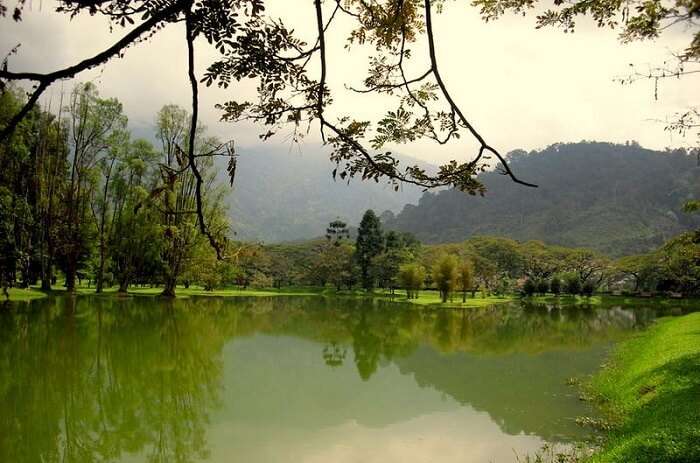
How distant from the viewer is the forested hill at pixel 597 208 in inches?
5364

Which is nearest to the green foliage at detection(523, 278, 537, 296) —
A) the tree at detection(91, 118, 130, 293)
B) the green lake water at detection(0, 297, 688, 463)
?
the green lake water at detection(0, 297, 688, 463)

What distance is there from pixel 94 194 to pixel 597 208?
160351 millimetres

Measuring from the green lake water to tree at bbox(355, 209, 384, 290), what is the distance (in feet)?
140

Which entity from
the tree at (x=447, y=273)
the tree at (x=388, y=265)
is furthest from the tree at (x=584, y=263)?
the tree at (x=447, y=273)

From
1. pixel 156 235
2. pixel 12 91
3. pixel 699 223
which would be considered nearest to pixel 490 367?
pixel 12 91

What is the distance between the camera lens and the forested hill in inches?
5364

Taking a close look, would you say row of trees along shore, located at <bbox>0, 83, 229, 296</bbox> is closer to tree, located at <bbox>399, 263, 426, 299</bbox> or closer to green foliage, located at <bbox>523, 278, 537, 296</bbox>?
tree, located at <bbox>399, 263, 426, 299</bbox>

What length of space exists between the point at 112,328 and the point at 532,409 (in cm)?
1735

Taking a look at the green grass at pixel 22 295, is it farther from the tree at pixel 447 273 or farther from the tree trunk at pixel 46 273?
the tree at pixel 447 273

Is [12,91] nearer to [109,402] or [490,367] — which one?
[109,402]

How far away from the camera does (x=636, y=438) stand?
7027mm

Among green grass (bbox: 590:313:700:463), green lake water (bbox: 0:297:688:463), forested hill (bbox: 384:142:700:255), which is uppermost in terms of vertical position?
forested hill (bbox: 384:142:700:255)

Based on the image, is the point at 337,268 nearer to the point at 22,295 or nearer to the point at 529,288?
the point at 529,288

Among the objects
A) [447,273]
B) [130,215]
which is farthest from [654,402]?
[447,273]
